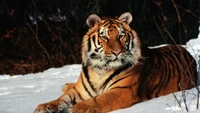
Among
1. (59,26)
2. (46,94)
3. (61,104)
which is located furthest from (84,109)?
(59,26)

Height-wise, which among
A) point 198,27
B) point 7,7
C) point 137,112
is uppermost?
point 7,7

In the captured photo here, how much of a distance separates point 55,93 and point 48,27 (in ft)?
18.5

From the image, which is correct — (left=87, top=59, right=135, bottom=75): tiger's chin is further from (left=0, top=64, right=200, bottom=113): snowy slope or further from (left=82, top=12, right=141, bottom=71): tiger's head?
(left=0, top=64, right=200, bottom=113): snowy slope

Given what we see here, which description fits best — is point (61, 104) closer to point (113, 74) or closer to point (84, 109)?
point (84, 109)

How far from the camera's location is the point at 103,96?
4484 millimetres

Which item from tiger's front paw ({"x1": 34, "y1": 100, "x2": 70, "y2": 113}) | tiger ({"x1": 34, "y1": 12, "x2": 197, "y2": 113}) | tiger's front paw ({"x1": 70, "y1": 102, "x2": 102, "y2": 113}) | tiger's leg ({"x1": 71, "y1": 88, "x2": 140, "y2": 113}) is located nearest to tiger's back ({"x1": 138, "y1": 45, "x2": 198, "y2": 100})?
tiger ({"x1": 34, "y1": 12, "x2": 197, "y2": 113})

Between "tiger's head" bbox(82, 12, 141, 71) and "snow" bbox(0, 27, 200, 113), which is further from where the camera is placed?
"tiger's head" bbox(82, 12, 141, 71)

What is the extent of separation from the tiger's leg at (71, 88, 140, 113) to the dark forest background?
5138 mm

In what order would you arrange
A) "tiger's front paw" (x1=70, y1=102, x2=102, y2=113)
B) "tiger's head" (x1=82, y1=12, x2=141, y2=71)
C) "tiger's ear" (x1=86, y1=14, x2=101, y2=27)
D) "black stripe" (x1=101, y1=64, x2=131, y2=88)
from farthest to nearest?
"tiger's ear" (x1=86, y1=14, x2=101, y2=27) → "black stripe" (x1=101, y1=64, x2=131, y2=88) → "tiger's head" (x1=82, y1=12, x2=141, y2=71) → "tiger's front paw" (x1=70, y1=102, x2=102, y2=113)

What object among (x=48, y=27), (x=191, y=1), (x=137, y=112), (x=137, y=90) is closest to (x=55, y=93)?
(x=137, y=90)

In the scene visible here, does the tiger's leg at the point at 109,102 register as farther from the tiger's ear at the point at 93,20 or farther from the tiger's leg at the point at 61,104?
the tiger's ear at the point at 93,20

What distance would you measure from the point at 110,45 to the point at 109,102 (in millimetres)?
491

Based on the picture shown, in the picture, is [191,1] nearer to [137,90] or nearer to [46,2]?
[46,2]

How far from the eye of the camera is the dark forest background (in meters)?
9.94
